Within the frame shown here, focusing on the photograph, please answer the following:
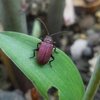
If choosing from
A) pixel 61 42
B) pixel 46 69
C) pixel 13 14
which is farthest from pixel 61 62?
pixel 61 42

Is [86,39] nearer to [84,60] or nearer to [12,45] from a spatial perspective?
[84,60]

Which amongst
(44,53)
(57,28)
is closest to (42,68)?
(44,53)

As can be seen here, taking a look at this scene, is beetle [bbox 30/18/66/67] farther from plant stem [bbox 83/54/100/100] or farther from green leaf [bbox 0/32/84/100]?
plant stem [bbox 83/54/100/100]

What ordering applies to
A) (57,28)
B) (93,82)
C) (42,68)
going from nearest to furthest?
(93,82), (42,68), (57,28)

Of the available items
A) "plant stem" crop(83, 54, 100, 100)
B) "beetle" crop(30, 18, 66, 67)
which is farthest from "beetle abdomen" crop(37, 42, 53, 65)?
"plant stem" crop(83, 54, 100, 100)

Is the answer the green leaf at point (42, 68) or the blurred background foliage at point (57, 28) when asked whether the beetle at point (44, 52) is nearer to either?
the green leaf at point (42, 68)

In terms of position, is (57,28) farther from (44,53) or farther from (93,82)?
(93,82)

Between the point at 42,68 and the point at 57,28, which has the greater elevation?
the point at 42,68
